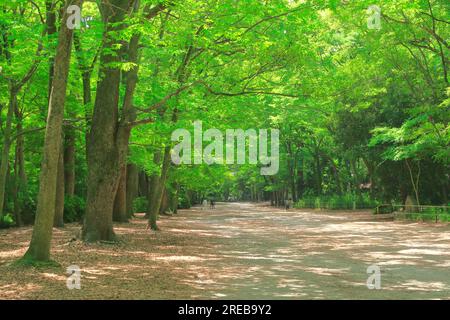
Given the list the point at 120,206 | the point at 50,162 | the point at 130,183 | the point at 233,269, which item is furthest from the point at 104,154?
the point at 130,183

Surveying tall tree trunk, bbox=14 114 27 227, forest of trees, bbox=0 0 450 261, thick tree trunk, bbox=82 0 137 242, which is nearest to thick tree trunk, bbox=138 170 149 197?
forest of trees, bbox=0 0 450 261

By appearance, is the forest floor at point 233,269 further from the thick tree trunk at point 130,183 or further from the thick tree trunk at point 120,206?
the thick tree trunk at point 130,183

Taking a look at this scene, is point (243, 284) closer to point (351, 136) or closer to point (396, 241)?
point (396, 241)

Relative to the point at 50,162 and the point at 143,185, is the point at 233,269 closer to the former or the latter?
the point at 50,162

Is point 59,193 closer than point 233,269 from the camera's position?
No

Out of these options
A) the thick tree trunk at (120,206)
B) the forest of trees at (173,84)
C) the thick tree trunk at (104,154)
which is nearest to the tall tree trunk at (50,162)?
the forest of trees at (173,84)

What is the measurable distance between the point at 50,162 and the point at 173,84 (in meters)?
7.07

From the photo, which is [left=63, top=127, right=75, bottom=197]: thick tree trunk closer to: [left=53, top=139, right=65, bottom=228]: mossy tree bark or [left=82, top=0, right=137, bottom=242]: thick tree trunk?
[left=53, top=139, right=65, bottom=228]: mossy tree bark

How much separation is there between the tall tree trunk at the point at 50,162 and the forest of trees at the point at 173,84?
0.9 inches

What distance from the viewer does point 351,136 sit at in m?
38.0

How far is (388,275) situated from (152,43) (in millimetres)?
10389

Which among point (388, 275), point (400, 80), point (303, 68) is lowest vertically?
point (388, 275)

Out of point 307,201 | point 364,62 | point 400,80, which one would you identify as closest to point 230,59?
point 364,62

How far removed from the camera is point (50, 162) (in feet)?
34.9
